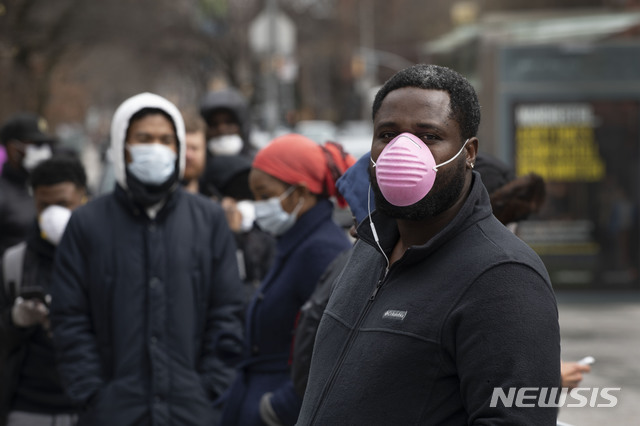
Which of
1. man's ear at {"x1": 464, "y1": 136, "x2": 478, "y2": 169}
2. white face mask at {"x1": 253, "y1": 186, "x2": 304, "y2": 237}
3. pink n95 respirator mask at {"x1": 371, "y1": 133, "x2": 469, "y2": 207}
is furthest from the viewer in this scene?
white face mask at {"x1": 253, "y1": 186, "x2": 304, "y2": 237}

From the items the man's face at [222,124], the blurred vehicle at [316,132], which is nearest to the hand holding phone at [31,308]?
the man's face at [222,124]

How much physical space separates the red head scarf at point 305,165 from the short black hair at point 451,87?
5.81 ft

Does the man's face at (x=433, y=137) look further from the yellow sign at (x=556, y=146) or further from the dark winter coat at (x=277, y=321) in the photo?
the yellow sign at (x=556, y=146)

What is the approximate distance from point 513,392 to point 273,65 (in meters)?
17.9

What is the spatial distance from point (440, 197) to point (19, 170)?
5.39 m

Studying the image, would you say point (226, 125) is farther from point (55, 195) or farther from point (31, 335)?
point (31, 335)

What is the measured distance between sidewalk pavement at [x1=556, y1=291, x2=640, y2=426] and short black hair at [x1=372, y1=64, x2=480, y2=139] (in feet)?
15.0

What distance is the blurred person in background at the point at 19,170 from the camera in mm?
6844

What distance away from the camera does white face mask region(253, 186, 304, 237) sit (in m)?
4.27

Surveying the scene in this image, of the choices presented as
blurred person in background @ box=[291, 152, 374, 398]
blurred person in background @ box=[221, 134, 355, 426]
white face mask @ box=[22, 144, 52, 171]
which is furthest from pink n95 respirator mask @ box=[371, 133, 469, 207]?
white face mask @ box=[22, 144, 52, 171]

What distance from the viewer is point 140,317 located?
4371 mm

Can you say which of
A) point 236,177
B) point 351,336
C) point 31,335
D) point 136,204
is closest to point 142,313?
point 136,204

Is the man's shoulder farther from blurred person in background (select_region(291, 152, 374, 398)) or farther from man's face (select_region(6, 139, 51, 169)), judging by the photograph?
man's face (select_region(6, 139, 51, 169))

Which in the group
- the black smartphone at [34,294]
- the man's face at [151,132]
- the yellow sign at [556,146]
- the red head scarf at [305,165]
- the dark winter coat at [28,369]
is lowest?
the yellow sign at [556,146]
